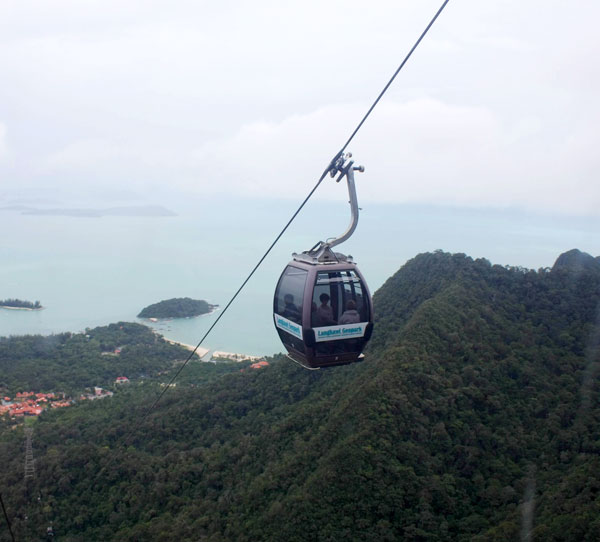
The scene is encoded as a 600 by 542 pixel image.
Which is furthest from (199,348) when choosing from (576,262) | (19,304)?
(576,262)

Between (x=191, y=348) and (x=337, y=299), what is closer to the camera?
(x=337, y=299)

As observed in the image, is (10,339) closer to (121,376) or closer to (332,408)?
(121,376)

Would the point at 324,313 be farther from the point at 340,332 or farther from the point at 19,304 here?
the point at 19,304

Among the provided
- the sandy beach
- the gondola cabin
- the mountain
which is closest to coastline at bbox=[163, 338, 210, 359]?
the sandy beach

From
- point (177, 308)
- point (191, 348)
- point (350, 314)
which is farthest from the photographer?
point (177, 308)

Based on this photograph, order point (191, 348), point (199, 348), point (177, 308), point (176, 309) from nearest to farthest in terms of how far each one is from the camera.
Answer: point (191, 348)
point (199, 348)
point (176, 309)
point (177, 308)

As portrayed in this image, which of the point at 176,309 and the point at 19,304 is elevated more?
the point at 19,304
